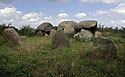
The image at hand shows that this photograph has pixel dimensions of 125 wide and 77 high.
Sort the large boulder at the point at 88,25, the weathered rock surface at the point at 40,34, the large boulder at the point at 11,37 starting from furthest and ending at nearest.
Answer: the weathered rock surface at the point at 40,34 → the large boulder at the point at 88,25 → the large boulder at the point at 11,37

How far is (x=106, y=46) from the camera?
6.59 m

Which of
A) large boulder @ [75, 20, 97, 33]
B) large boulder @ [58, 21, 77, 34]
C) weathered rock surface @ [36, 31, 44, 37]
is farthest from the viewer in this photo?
weathered rock surface @ [36, 31, 44, 37]

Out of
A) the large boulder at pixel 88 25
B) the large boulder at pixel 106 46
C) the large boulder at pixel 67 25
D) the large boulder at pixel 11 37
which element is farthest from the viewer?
the large boulder at pixel 67 25

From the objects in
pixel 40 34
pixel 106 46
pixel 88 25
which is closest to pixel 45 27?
pixel 40 34

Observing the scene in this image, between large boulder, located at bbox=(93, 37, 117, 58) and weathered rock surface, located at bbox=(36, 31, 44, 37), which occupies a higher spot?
weathered rock surface, located at bbox=(36, 31, 44, 37)

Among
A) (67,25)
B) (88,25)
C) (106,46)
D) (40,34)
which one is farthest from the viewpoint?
(67,25)

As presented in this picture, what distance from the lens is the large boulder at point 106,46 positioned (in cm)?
638

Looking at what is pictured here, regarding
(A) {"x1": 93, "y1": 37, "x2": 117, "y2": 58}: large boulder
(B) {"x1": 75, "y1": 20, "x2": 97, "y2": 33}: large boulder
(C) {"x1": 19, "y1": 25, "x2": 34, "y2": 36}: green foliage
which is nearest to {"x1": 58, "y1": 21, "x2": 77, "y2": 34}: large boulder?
(B) {"x1": 75, "y1": 20, "x2": 97, "y2": 33}: large boulder

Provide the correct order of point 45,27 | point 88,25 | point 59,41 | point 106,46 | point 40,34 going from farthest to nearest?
point 45,27
point 40,34
point 88,25
point 59,41
point 106,46

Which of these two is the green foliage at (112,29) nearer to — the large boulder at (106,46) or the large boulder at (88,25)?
the large boulder at (88,25)

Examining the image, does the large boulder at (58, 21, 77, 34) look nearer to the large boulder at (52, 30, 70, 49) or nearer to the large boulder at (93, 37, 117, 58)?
the large boulder at (52, 30, 70, 49)

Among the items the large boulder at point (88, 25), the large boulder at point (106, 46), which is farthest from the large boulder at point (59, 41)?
the large boulder at point (88, 25)

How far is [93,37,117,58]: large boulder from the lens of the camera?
6.38 metres

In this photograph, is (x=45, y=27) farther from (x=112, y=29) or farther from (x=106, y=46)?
(x=106, y=46)
